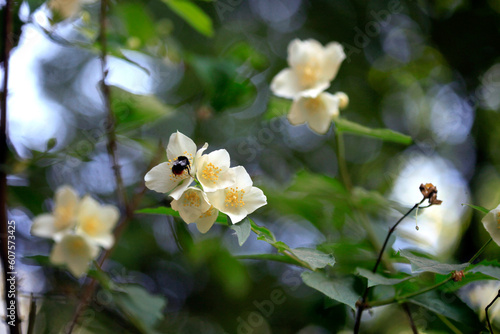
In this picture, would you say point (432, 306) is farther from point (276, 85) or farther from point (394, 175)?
point (394, 175)

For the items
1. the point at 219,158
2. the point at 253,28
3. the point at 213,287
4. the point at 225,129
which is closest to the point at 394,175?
the point at 225,129

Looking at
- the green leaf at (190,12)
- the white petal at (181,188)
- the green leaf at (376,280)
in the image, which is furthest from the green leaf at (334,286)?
the green leaf at (190,12)

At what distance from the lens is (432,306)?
0.68 meters

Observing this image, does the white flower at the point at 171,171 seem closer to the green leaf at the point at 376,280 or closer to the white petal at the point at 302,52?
the green leaf at the point at 376,280

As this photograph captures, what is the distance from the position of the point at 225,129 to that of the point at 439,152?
951 millimetres

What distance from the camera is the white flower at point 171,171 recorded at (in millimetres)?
690

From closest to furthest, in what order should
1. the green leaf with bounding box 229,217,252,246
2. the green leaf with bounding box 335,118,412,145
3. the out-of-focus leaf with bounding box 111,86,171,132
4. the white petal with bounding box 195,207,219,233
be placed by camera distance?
the green leaf with bounding box 229,217,252,246 → the white petal with bounding box 195,207,219,233 → the green leaf with bounding box 335,118,412,145 → the out-of-focus leaf with bounding box 111,86,171,132

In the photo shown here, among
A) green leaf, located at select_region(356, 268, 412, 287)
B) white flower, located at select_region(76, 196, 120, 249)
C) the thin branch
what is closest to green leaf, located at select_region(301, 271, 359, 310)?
green leaf, located at select_region(356, 268, 412, 287)

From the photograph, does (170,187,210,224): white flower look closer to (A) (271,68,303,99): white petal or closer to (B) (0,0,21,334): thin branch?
(B) (0,0,21,334): thin branch

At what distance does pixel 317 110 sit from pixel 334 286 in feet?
1.84

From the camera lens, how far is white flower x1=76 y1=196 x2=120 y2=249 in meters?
0.71

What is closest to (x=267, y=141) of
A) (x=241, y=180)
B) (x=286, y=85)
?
(x=286, y=85)

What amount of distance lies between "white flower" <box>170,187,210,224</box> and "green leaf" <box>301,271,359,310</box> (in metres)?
0.20

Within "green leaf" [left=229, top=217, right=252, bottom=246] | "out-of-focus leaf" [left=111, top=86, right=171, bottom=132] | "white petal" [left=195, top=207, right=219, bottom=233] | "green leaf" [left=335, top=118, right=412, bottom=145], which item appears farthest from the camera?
"out-of-focus leaf" [left=111, top=86, right=171, bottom=132]
